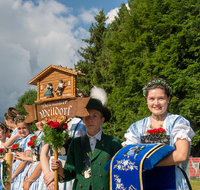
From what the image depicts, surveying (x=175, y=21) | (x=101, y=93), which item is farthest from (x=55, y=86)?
(x=175, y=21)

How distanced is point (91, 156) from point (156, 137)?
822mm

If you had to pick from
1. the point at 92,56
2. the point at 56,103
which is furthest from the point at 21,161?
the point at 92,56

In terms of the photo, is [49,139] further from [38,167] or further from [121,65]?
[121,65]

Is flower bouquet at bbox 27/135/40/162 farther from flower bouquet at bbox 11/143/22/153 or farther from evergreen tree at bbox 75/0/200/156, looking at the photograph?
evergreen tree at bbox 75/0/200/156

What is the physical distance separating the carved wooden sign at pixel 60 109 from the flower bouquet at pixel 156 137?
76 cm

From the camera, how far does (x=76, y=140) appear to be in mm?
2814

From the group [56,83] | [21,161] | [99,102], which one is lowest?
[21,161]

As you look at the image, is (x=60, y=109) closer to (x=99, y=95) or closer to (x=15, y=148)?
(x=99, y=95)

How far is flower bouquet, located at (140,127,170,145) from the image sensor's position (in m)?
2.39

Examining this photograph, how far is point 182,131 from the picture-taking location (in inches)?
88.4

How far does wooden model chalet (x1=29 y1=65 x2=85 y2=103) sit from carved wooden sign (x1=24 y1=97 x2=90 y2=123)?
0.08 metres

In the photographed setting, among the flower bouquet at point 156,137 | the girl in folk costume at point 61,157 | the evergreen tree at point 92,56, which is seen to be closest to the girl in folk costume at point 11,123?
the girl in folk costume at point 61,157

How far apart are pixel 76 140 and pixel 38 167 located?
146 cm

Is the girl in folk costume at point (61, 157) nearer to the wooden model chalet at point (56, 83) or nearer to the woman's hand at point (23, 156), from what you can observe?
the wooden model chalet at point (56, 83)
